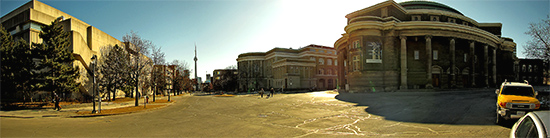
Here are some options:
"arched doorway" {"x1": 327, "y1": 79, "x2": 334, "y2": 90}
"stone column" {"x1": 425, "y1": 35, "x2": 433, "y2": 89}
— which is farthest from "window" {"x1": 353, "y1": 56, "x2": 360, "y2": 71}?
"arched doorway" {"x1": 327, "y1": 79, "x2": 334, "y2": 90}

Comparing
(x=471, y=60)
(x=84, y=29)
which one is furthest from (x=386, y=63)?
(x=84, y=29)

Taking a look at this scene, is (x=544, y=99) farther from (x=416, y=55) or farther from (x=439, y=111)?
(x=416, y=55)

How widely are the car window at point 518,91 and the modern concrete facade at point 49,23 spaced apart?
116 ft

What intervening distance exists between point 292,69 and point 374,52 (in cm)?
3582

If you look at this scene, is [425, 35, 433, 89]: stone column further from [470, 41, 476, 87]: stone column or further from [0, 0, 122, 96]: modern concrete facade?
[0, 0, 122, 96]: modern concrete facade

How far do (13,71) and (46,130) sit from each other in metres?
20.0

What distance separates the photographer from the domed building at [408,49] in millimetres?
39719

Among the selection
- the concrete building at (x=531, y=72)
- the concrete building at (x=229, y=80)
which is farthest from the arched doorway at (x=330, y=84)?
the concrete building at (x=531, y=72)

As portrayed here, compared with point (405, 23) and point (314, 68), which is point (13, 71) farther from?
point (314, 68)

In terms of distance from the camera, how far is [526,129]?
12.2 feet

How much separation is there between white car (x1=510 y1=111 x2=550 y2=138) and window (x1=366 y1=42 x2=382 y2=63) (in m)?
37.3

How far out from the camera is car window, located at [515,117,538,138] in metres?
3.47

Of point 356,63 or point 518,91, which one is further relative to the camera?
point 356,63

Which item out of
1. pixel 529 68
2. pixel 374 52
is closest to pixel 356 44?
pixel 374 52
